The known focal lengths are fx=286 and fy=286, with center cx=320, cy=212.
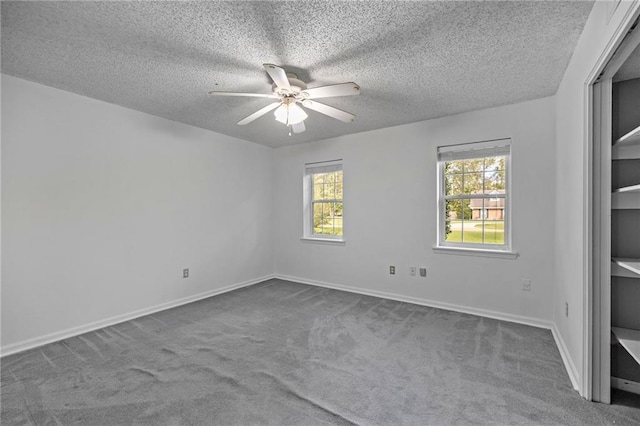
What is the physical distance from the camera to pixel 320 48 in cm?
206

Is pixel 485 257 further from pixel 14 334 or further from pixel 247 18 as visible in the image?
pixel 14 334

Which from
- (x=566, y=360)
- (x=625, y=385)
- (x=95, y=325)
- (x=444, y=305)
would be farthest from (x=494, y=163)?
(x=95, y=325)

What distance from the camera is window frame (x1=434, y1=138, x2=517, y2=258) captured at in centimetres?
330

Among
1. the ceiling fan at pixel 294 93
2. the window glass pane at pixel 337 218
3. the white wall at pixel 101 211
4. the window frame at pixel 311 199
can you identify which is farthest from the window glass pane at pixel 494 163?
the white wall at pixel 101 211

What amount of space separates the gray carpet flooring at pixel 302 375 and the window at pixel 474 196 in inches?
38.2

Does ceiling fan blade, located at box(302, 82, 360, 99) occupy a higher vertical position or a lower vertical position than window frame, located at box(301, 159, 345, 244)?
higher

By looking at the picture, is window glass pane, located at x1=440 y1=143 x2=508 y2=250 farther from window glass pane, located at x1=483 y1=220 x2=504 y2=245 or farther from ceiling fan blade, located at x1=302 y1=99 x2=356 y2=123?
ceiling fan blade, located at x1=302 y1=99 x2=356 y2=123

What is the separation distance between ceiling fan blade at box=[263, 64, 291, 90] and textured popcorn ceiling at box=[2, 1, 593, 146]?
0.21m

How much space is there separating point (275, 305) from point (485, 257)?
2.65 metres

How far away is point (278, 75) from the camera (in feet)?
6.45

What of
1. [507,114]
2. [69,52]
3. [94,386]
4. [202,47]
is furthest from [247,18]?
[507,114]

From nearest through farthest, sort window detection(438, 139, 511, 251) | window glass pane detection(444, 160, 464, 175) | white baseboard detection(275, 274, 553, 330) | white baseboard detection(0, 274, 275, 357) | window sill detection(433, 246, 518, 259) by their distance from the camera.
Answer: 1. white baseboard detection(0, 274, 275, 357)
2. white baseboard detection(275, 274, 553, 330)
3. window sill detection(433, 246, 518, 259)
4. window detection(438, 139, 511, 251)
5. window glass pane detection(444, 160, 464, 175)

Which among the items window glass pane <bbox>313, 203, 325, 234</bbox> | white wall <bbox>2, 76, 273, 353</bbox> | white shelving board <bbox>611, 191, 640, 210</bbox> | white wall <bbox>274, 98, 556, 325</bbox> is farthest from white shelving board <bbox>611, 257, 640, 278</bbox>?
white wall <bbox>2, 76, 273, 353</bbox>

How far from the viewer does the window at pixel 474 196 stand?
11.1 ft
